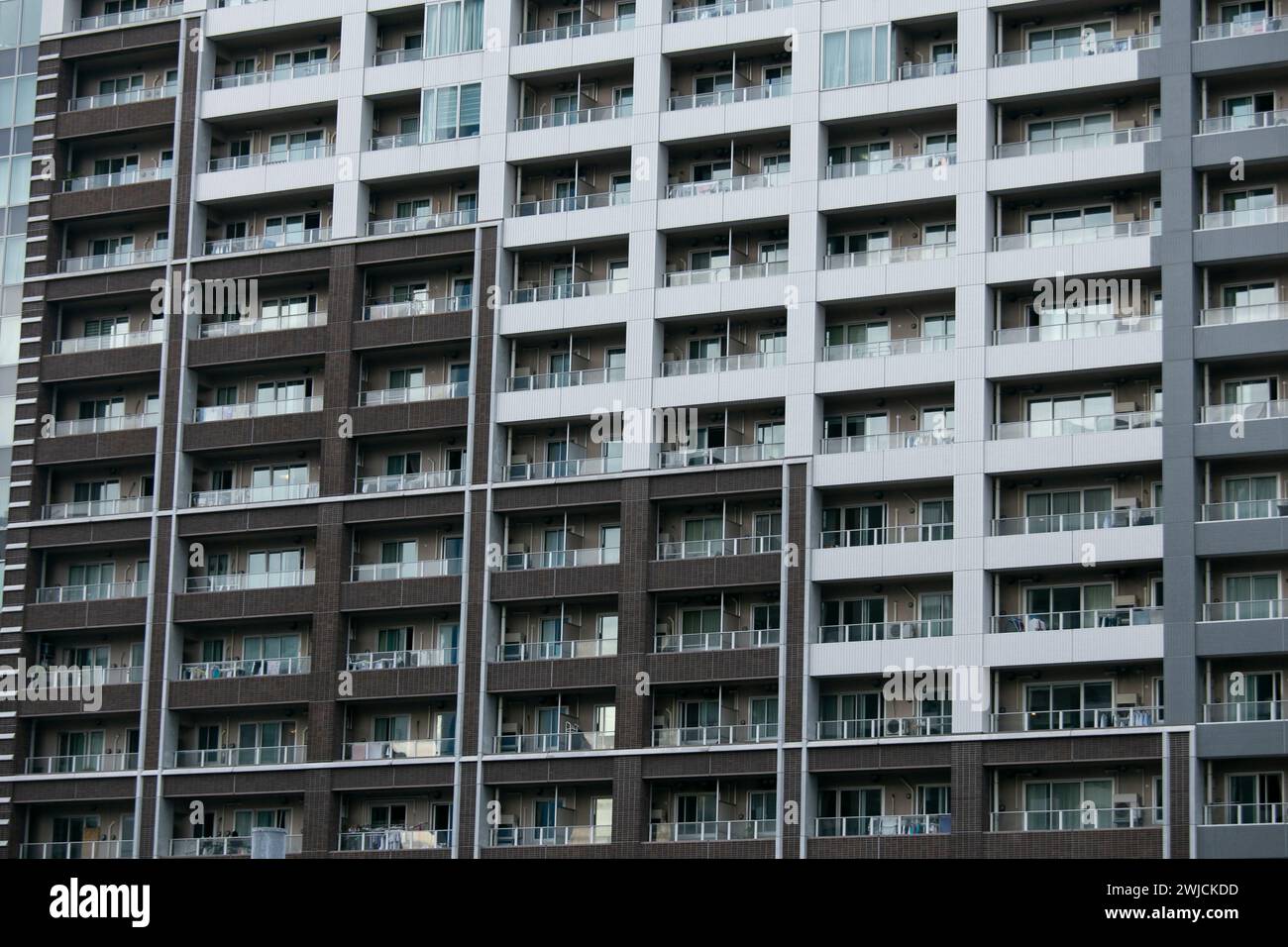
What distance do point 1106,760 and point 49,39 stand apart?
61.9 m

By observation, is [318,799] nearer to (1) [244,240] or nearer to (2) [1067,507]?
(1) [244,240]

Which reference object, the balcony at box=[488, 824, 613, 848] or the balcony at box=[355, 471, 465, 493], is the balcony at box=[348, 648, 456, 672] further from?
the balcony at box=[488, 824, 613, 848]

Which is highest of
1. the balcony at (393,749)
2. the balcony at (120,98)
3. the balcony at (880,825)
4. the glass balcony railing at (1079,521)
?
the balcony at (120,98)

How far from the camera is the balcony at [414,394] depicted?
97875 mm

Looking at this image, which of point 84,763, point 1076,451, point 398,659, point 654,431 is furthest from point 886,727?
point 84,763

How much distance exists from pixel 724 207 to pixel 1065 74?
49.8ft

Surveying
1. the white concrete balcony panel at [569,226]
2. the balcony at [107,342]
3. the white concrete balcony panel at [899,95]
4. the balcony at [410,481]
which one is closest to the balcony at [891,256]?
the white concrete balcony panel at [899,95]

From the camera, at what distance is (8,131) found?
356 ft

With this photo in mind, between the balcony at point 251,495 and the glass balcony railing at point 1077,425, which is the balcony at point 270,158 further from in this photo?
the glass balcony railing at point 1077,425

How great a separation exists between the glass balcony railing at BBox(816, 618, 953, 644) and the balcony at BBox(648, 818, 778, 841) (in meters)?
7.73

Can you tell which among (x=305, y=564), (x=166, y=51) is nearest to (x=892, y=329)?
(x=305, y=564)

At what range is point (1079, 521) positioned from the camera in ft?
284

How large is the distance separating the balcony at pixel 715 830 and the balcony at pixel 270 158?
36150 millimetres

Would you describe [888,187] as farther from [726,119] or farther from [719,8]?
[719,8]
